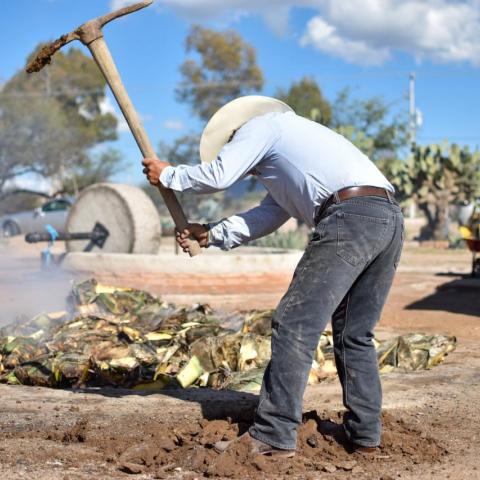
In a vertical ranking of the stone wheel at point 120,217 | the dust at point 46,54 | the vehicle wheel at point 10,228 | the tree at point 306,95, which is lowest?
the vehicle wheel at point 10,228

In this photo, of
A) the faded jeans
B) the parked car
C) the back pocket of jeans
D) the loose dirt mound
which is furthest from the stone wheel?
the parked car

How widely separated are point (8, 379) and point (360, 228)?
3043mm

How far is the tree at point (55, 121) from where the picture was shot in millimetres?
42250

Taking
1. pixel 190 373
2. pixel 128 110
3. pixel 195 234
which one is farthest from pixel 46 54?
pixel 190 373

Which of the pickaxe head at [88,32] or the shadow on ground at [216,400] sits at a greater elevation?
the pickaxe head at [88,32]

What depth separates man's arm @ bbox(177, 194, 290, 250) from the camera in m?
4.17

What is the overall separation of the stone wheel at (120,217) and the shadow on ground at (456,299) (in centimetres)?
405

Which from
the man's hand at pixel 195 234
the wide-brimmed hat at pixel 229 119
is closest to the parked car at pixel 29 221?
the man's hand at pixel 195 234

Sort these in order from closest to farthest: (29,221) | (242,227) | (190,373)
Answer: (242,227)
(190,373)
(29,221)

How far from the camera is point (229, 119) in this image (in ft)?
12.8

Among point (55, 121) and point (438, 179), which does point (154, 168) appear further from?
point (55, 121)

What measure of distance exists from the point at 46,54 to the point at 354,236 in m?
2.02

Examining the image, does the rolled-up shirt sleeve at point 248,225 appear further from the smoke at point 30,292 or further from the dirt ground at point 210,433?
the smoke at point 30,292

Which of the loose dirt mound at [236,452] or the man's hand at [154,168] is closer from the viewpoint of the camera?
the loose dirt mound at [236,452]
